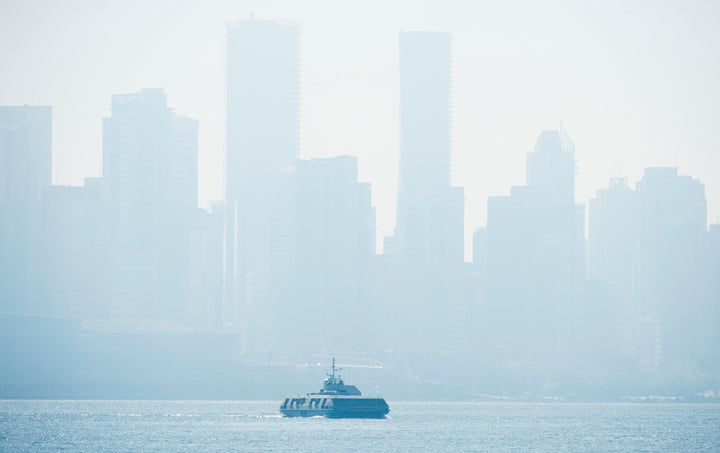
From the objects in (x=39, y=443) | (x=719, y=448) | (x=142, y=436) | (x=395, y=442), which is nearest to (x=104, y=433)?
(x=142, y=436)

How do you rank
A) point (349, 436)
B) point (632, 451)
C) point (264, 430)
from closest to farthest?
point (632, 451)
point (349, 436)
point (264, 430)

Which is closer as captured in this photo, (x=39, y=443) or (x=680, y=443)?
(x=39, y=443)

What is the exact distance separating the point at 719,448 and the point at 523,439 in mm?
22540

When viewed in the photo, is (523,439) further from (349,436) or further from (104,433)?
(104,433)

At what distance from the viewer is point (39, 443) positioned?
6693 inches

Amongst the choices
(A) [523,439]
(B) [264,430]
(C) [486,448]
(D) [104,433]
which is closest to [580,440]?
(A) [523,439]

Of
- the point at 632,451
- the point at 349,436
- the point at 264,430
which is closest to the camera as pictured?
the point at 632,451

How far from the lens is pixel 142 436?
18338 cm

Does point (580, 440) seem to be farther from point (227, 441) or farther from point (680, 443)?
point (227, 441)

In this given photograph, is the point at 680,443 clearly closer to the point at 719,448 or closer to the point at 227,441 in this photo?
the point at 719,448

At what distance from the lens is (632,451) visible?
169m

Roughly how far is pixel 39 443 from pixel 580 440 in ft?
190

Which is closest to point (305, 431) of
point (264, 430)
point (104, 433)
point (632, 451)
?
point (264, 430)

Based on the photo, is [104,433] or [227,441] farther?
[104,433]
